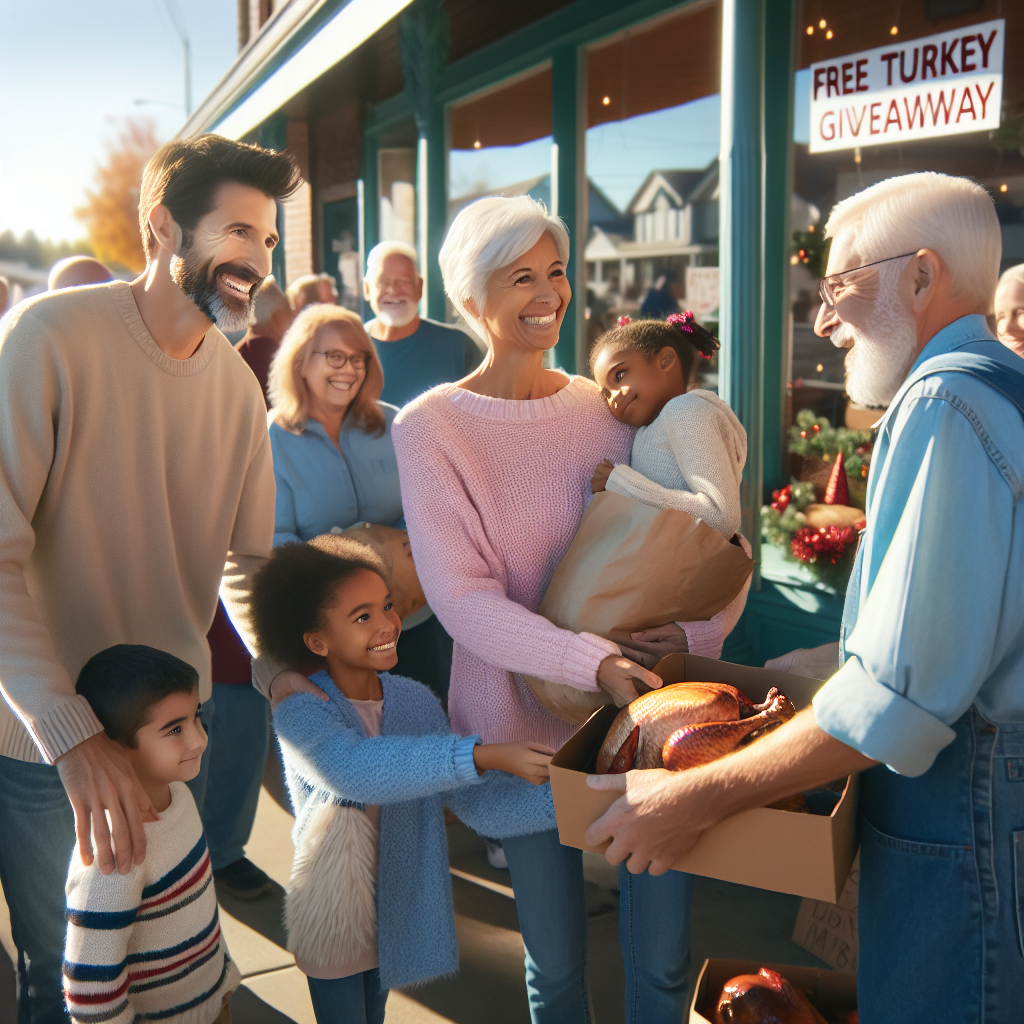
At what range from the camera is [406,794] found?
2088mm

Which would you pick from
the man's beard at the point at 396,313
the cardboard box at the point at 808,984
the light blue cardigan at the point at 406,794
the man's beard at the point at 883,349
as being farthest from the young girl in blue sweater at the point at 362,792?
the man's beard at the point at 396,313

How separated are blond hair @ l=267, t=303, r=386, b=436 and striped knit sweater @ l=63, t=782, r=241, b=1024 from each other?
1.73m

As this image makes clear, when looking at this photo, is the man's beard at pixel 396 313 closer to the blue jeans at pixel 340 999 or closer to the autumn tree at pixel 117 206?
the blue jeans at pixel 340 999

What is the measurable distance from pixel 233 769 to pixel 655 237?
3.85m

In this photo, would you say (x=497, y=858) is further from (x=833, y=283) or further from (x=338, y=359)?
(x=833, y=283)

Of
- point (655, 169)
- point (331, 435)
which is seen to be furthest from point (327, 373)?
point (655, 169)

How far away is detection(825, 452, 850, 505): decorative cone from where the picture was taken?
428 cm

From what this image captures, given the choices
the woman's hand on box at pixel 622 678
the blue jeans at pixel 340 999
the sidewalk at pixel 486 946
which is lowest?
the sidewalk at pixel 486 946

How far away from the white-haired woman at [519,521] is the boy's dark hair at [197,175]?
43cm

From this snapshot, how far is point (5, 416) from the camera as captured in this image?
70.4 inches

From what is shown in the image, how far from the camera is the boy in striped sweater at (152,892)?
1906mm

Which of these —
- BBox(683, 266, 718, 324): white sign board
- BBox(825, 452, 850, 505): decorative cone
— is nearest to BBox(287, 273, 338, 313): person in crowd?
BBox(683, 266, 718, 324): white sign board

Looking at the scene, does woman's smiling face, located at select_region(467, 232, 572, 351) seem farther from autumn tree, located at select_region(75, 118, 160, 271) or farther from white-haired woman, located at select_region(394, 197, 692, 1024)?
autumn tree, located at select_region(75, 118, 160, 271)

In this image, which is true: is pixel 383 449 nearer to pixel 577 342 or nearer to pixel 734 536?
pixel 734 536
